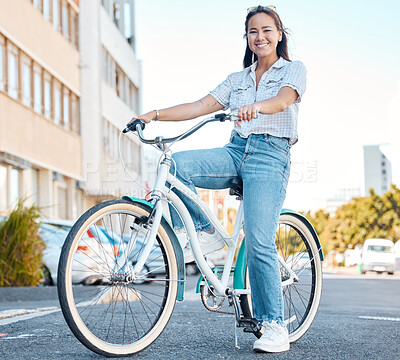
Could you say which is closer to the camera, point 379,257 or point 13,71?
point 13,71

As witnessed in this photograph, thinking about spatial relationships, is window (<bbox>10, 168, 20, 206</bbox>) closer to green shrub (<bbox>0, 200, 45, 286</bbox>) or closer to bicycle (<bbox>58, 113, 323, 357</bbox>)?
green shrub (<bbox>0, 200, 45, 286</bbox>)

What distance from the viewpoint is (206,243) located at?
13.9ft

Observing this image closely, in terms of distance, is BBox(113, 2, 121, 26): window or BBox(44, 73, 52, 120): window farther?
BBox(113, 2, 121, 26): window

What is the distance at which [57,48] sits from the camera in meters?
28.5

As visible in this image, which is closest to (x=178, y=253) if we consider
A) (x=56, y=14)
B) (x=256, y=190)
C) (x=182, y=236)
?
(x=182, y=236)

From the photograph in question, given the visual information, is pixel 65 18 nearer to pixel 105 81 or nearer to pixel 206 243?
pixel 105 81

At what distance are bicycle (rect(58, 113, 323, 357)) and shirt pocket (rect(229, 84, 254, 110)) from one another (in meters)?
0.47

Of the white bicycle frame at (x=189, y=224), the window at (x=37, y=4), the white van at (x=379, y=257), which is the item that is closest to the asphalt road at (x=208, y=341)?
the white bicycle frame at (x=189, y=224)

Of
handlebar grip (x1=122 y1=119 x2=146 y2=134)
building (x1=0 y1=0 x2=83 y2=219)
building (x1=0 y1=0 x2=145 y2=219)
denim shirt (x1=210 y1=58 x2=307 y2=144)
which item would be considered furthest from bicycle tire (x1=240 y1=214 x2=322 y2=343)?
building (x1=0 y1=0 x2=83 y2=219)

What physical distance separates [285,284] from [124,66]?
38.0 m

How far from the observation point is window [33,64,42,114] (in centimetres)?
2552

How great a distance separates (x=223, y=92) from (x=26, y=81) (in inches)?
822

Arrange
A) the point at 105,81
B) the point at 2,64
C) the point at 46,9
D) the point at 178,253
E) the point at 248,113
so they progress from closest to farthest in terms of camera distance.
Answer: the point at 248,113 → the point at 178,253 → the point at 2,64 → the point at 46,9 → the point at 105,81

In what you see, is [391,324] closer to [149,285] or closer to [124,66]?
[149,285]
